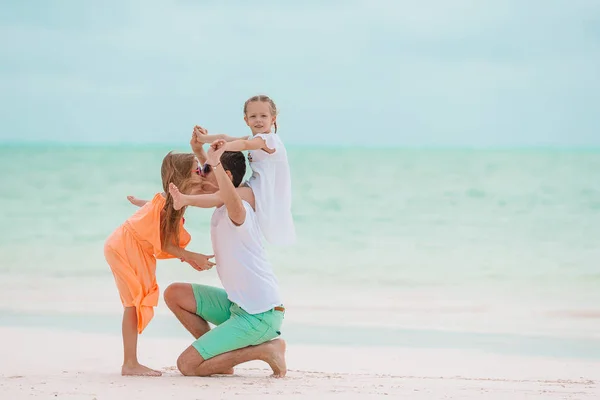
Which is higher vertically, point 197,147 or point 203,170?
point 197,147

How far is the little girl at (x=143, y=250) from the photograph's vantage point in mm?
4094

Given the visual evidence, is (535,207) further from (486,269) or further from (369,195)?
(486,269)

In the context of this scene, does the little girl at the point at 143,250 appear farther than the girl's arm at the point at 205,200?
Yes

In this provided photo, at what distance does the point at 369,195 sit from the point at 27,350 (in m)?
15.4

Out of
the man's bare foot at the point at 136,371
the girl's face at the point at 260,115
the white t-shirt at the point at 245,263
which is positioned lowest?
the man's bare foot at the point at 136,371

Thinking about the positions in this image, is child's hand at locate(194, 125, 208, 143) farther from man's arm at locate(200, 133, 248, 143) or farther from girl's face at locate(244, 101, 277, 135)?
girl's face at locate(244, 101, 277, 135)

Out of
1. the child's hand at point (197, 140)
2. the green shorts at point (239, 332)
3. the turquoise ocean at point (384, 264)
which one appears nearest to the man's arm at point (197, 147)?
the child's hand at point (197, 140)

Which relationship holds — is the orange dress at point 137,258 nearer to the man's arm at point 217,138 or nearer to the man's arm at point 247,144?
the man's arm at point 217,138

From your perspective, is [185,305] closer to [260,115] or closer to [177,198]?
[177,198]

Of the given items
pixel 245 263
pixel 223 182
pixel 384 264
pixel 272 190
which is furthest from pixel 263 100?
pixel 384 264

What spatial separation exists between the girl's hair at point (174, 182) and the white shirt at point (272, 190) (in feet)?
1.00

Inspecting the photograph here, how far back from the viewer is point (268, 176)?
13.4ft

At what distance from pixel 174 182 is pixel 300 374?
3.66 ft

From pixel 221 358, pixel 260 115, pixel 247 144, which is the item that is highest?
pixel 260 115
